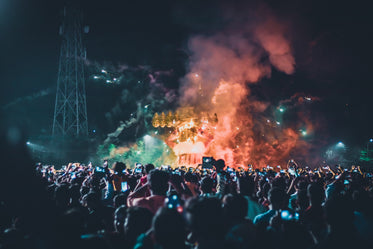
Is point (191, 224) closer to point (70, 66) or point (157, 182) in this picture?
point (157, 182)

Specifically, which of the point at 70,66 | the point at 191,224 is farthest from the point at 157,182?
the point at 70,66

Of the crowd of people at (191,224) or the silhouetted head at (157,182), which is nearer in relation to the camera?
the crowd of people at (191,224)

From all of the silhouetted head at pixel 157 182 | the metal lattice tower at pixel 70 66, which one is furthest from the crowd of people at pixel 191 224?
the metal lattice tower at pixel 70 66

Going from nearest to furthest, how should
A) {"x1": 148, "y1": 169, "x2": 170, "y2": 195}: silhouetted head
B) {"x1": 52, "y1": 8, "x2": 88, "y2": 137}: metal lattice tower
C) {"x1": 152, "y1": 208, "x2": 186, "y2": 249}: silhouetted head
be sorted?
{"x1": 152, "y1": 208, "x2": 186, "y2": 249}: silhouetted head < {"x1": 148, "y1": 169, "x2": 170, "y2": 195}: silhouetted head < {"x1": 52, "y1": 8, "x2": 88, "y2": 137}: metal lattice tower

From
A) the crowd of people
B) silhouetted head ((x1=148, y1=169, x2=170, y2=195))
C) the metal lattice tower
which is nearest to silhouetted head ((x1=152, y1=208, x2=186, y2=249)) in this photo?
the crowd of people

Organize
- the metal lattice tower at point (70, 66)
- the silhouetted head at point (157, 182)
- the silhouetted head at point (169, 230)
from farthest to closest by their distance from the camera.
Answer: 1. the metal lattice tower at point (70, 66)
2. the silhouetted head at point (157, 182)
3. the silhouetted head at point (169, 230)

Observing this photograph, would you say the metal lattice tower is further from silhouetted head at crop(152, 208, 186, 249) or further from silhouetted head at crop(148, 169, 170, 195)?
silhouetted head at crop(152, 208, 186, 249)

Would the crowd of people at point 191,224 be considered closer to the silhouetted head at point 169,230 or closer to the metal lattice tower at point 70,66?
the silhouetted head at point 169,230

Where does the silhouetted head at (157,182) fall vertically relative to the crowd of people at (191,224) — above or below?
above

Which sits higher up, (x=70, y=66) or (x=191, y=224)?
(x=70, y=66)

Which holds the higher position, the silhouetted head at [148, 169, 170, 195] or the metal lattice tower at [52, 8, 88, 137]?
the metal lattice tower at [52, 8, 88, 137]

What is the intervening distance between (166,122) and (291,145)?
1783 centimetres

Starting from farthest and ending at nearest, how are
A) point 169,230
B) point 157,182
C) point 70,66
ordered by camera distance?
point 70,66
point 157,182
point 169,230

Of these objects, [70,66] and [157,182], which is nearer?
[157,182]
